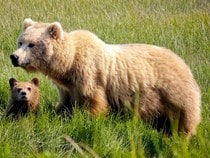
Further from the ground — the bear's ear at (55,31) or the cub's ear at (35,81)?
the bear's ear at (55,31)

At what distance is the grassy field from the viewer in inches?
192

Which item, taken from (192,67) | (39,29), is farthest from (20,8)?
(39,29)

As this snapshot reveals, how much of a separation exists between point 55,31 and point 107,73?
664 mm

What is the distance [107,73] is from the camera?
605cm

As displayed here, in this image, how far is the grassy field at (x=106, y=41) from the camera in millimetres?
4879

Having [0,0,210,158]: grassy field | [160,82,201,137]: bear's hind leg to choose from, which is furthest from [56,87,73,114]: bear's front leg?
[160,82,201,137]: bear's hind leg

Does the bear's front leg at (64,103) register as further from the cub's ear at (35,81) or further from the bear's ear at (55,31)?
the bear's ear at (55,31)

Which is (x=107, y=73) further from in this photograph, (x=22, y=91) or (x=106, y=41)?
(x=106, y=41)

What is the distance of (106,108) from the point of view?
600 cm

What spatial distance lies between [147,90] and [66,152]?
1.51m

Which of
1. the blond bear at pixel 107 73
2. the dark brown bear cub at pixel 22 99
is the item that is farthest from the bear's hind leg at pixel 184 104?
the dark brown bear cub at pixel 22 99

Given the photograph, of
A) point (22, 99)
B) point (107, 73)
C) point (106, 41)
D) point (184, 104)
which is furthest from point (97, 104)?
point (106, 41)

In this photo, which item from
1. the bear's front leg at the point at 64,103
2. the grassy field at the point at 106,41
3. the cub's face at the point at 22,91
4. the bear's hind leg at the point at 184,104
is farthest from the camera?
the bear's hind leg at the point at 184,104

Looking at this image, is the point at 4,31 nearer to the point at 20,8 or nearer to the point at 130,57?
the point at 20,8
